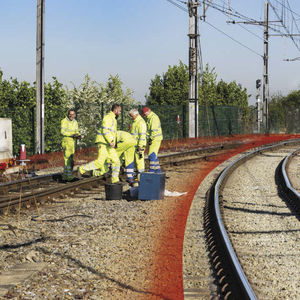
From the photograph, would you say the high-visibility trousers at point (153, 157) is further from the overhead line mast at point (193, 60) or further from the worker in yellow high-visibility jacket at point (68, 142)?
the overhead line mast at point (193, 60)

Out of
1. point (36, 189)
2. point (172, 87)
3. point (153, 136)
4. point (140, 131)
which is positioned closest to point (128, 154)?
point (140, 131)

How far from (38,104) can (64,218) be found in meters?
10.5

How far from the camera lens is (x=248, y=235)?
7410mm

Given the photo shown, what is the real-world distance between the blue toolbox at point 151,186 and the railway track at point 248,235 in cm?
111

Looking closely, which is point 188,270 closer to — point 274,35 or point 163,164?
point 163,164

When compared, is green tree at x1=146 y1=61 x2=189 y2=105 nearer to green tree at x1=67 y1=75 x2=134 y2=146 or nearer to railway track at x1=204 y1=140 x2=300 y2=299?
green tree at x1=67 y1=75 x2=134 y2=146

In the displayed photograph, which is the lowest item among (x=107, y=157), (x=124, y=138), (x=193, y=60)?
(x=107, y=157)

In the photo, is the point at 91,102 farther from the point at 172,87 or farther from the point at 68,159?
the point at 172,87

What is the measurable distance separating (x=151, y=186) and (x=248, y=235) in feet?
10.9

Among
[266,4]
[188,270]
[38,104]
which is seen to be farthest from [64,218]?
[266,4]

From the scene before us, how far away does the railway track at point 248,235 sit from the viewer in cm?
511

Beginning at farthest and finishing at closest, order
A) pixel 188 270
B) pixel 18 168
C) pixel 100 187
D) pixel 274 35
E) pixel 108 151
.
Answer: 1. pixel 274 35
2. pixel 18 168
3. pixel 100 187
4. pixel 108 151
5. pixel 188 270

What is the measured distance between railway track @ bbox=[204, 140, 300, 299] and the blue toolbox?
3.64 ft

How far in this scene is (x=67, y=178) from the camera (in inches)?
504
